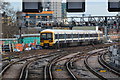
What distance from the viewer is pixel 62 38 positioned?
3112cm

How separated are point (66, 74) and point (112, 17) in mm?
16758

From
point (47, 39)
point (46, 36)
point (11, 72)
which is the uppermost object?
point (46, 36)

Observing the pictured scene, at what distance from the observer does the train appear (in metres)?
29.7

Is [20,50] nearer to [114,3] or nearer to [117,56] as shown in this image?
[117,56]

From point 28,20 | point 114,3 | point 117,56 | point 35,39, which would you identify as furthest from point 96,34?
point 114,3

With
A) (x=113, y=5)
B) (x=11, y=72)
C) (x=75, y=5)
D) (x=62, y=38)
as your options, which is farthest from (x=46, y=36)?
(x=75, y=5)

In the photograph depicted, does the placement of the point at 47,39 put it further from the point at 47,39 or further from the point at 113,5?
the point at 113,5

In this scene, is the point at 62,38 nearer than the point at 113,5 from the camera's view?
No

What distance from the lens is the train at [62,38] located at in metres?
29.7

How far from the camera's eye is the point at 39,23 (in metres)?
31.9

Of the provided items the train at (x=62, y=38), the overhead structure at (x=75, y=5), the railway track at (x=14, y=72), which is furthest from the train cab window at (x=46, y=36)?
the overhead structure at (x=75, y=5)

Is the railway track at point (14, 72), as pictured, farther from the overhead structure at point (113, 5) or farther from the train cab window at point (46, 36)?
the train cab window at point (46, 36)

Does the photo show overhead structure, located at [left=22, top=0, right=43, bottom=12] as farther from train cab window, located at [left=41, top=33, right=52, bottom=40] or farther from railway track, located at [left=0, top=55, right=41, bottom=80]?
train cab window, located at [left=41, top=33, right=52, bottom=40]

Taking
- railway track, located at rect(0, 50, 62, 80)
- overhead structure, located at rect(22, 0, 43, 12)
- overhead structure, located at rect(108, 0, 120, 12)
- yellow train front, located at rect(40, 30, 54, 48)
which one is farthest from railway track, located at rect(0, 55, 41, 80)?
yellow train front, located at rect(40, 30, 54, 48)
